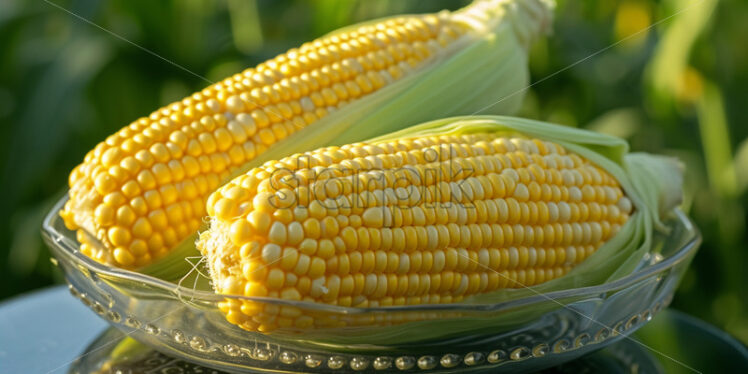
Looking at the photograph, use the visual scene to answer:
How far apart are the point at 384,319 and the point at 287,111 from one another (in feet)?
1.19

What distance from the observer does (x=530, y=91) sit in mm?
2166

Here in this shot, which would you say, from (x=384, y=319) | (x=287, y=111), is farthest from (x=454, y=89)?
(x=384, y=319)

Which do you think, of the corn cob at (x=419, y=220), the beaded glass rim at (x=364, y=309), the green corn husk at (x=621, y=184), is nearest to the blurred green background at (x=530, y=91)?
the green corn husk at (x=621, y=184)

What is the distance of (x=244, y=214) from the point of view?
65 cm

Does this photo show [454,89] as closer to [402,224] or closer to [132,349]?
[402,224]

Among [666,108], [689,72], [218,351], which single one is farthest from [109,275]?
[689,72]

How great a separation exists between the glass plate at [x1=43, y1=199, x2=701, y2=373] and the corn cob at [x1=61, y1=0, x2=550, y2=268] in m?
0.09

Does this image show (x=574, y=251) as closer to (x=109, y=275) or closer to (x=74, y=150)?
(x=109, y=275)

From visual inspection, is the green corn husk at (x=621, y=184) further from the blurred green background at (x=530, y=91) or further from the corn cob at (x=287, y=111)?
the blurred green background at (x=530, y=91)

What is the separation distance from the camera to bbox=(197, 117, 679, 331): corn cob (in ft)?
2.11

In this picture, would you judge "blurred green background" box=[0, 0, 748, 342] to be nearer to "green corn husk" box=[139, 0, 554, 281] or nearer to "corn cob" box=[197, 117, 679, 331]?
"green corn husk" box=[139, 0, 554, 281]

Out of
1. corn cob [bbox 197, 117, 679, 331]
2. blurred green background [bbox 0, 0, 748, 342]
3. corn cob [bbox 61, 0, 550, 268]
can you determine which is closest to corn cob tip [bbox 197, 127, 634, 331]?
corn cob [bbox 197, 117, 679, 331]

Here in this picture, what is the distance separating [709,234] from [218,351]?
1.55m

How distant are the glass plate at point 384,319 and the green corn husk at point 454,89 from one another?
0.13m
